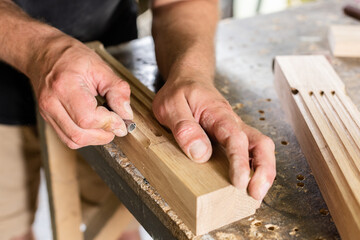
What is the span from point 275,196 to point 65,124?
44cm

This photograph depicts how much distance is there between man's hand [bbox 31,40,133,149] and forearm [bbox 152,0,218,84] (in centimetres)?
16

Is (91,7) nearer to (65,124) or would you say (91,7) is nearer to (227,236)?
(65,124)

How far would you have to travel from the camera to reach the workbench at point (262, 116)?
2.38ft

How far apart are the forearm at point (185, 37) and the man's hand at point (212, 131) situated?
9cm

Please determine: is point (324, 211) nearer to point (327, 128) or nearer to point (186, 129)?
point (327, 128)

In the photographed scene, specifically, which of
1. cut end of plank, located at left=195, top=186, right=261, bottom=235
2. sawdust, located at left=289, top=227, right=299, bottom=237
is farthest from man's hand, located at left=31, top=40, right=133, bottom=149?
sawdust, located at left=289, top=227, right=299, bottom=237

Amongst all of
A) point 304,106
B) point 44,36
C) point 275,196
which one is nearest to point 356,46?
point 304,106

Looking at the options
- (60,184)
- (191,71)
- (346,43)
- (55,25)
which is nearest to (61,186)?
(60,184)

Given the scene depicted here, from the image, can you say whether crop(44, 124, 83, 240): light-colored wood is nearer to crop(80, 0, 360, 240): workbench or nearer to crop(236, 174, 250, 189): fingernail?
crop(80, 0, 360, 240): workbench

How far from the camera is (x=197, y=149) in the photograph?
72 cm

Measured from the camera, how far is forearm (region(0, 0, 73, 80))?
34.9 inches

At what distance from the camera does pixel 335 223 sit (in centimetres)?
71

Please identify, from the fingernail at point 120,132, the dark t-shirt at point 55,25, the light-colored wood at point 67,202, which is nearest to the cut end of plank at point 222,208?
the fingernail at point 120,132

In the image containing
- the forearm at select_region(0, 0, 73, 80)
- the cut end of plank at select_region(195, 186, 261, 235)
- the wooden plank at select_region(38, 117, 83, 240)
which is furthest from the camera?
the wooden plank at select_region(38, 117, 83, 240)
